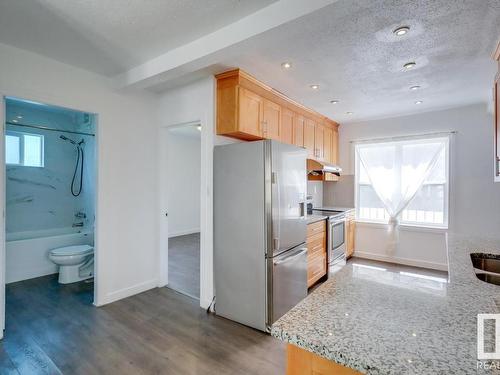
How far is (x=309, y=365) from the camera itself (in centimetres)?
88

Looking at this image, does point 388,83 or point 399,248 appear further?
point 399,248

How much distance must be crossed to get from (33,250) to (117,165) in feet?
6.79

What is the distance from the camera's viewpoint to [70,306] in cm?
292

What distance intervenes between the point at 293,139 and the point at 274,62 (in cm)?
133

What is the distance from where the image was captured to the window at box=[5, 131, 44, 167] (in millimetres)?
4098

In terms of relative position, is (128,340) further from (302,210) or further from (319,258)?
(319,258)

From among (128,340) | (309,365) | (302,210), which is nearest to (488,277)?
(309,365)

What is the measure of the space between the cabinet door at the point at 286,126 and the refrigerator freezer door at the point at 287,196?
54 centimetres

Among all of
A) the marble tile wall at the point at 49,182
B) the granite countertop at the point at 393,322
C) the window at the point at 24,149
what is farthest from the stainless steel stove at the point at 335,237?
the window at the point at 24,149

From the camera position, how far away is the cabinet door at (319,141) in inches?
170

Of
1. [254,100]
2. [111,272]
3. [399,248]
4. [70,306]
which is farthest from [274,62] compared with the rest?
[399,248]

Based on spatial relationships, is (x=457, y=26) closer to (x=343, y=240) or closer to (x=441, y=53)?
(x=441, y=53)

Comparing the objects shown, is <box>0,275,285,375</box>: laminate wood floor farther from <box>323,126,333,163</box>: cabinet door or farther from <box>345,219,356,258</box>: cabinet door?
<box>323,126,333,163</box>: cabinet door

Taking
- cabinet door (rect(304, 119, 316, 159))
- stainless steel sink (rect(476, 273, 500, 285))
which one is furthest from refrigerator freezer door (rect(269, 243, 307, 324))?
cabinet door (rect(304, 119, 316, 159))
